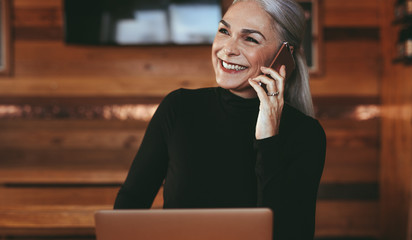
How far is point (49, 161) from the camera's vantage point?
312 centimetres

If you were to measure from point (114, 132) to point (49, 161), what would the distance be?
0.61 metres

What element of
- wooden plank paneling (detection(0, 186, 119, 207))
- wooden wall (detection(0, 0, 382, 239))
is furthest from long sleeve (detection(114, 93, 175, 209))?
wooden wall (detection(0, 0, 382, 239))

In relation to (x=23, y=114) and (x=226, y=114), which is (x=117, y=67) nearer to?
(x=23, y=114)

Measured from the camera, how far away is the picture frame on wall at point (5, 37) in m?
3.06

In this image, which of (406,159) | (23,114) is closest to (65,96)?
(23,114)

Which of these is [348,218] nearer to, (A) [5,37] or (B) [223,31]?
(B) [223,31]

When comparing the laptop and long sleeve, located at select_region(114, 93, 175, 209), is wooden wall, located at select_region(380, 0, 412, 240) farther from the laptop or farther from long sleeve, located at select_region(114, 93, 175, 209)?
the laptop

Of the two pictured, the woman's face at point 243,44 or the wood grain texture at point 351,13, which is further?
the wood grain texture at point 351,13

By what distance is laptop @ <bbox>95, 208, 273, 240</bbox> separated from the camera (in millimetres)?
599

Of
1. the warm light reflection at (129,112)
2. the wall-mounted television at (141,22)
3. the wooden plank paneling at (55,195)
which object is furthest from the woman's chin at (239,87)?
the warm light reflection at (129,112)

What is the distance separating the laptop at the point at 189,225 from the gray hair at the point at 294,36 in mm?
576

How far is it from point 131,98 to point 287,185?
7.91 ft

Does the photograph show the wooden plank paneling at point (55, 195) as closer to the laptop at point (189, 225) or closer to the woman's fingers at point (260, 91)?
the woman's fingers at point (260, 91)

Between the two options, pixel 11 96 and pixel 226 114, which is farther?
pixel 11 96
